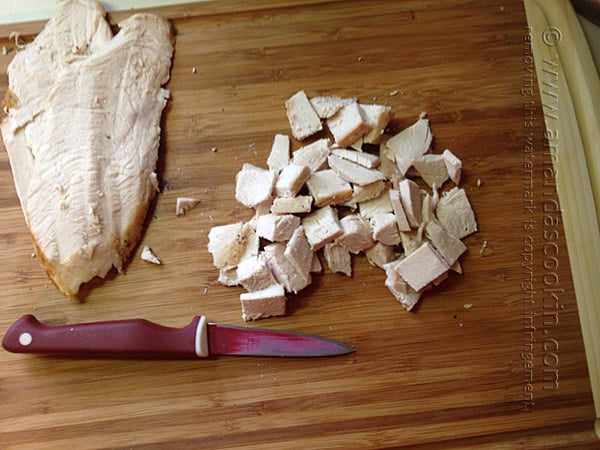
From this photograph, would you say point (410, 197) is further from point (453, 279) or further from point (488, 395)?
point (488, 395)

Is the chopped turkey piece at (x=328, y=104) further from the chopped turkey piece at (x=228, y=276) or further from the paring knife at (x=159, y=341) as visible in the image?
the paring knife at (x=159, y=341)

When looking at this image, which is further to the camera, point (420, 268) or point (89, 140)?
point (89, 140)

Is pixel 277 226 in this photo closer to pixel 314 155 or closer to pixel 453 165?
pixel 314 155

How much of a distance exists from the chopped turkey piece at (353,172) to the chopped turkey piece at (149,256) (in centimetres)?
67

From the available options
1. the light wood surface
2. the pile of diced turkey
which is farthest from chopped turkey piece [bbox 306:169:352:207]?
the light wood surface

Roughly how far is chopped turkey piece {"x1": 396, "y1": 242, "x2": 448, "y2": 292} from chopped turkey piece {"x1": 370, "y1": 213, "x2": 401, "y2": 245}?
0.31 ft

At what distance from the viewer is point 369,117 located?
6.95 feet

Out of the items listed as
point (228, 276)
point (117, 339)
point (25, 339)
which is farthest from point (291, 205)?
point (25, 339)

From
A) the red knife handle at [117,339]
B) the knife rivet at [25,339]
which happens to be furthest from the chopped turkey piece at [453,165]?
the knife rivet at [25,339]

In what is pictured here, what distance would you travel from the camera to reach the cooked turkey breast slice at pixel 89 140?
2.04 m

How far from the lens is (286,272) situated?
A: 2.00 meters

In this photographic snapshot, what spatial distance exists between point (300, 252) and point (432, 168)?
21.4 inches

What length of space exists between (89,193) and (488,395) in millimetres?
1464

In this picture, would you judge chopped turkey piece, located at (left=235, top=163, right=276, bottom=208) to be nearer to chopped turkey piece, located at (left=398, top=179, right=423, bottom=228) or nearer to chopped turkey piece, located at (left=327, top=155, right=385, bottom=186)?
chopped turkey piece, located at (left=327, top=155, right=385, bottom=186)
